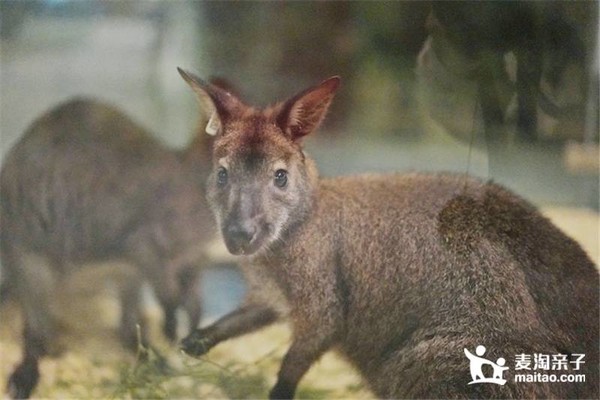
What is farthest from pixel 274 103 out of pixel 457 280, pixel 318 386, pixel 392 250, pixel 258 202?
pixel 318 386

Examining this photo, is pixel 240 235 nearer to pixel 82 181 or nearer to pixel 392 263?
pixel 392 263

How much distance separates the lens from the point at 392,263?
2.68 metres

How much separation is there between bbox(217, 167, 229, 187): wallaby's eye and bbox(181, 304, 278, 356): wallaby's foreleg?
50cm

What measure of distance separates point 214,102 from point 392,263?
82 cm

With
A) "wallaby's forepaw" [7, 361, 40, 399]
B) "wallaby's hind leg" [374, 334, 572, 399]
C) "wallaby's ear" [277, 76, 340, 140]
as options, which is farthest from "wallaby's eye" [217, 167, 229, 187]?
"wallaby's forepaw" [7, 361, 40, 399]

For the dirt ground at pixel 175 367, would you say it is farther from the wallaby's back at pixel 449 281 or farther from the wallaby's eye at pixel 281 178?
the wallaby's eye at pixel 281 178

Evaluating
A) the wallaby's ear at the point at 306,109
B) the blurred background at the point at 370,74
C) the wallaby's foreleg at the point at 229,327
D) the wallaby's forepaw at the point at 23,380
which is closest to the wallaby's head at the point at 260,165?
the wallaby's ear at the point at 306,109

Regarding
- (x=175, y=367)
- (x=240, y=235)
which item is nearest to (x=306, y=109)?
(x=240, y=235)

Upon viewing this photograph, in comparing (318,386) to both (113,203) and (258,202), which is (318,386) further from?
(113,203)

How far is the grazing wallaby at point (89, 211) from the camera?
3.00 metres

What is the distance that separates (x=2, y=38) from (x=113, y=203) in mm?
761

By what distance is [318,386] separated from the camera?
291 cm

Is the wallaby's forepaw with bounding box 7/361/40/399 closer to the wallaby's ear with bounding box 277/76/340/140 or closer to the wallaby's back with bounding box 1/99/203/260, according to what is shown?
the wallaby's back with bounding box 1/99/203/260

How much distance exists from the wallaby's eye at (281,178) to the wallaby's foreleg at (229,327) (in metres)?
0.49
